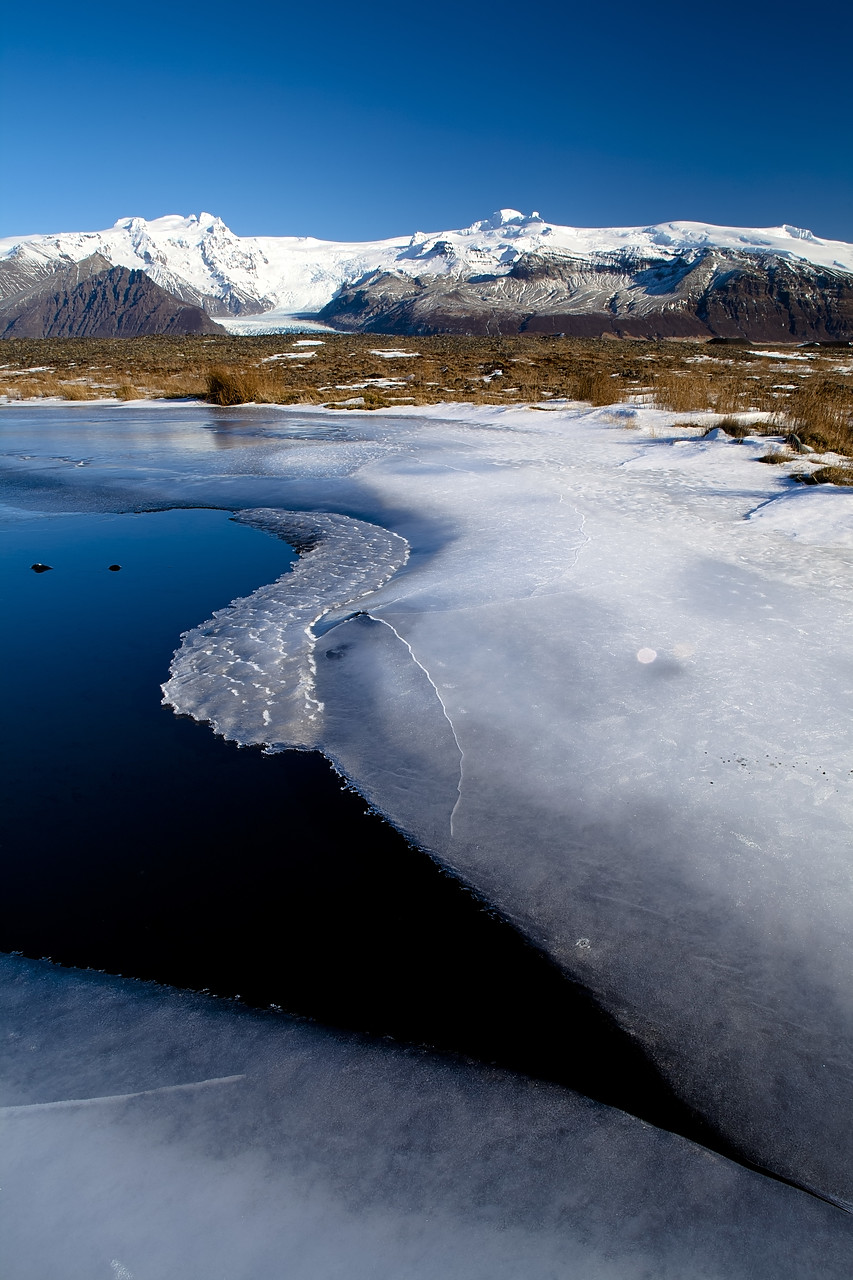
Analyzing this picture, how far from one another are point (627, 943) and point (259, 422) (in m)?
13.8

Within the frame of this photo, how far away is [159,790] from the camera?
2.59m

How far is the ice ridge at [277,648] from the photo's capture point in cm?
307

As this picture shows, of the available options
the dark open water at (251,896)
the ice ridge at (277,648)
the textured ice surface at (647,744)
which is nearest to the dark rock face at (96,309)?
the ice ridge at (277,648)

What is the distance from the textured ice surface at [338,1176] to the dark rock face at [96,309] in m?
190

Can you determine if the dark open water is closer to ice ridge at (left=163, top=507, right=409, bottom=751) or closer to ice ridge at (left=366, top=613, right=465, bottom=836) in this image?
ice ridge at (left=163, top=507, right=409, bottom=751)

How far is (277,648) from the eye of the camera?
379 cm

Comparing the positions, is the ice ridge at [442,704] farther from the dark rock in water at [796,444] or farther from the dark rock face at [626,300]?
the dark rock face at [626,300]

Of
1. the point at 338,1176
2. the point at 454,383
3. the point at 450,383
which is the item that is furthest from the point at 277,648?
the point at 450,383

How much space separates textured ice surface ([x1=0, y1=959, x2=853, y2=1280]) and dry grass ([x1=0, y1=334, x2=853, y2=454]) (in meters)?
9.56

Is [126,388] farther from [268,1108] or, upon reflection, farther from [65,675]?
[268,1108]

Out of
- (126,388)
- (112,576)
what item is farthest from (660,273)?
(112,576)

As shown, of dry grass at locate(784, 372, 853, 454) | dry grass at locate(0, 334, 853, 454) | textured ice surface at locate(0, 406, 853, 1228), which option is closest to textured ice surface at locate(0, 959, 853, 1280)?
textured ice surface at locate(0, 406, 853, 1228)

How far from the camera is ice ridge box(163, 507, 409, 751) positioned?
307 cm

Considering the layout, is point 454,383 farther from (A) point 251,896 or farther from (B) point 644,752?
(A) point 251,896
